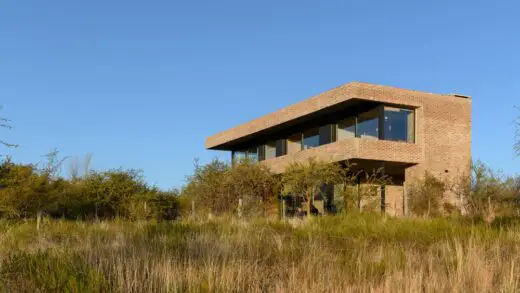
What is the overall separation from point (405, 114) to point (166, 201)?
15158 mm

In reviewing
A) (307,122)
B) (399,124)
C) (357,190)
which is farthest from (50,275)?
(307,122)

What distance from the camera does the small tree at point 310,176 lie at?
23.5 metres

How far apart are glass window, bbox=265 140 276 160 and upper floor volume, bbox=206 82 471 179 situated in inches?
204

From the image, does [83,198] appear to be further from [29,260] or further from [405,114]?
[29,260]

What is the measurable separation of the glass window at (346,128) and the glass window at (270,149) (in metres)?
8.41

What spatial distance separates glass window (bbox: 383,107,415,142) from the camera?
26.4 m

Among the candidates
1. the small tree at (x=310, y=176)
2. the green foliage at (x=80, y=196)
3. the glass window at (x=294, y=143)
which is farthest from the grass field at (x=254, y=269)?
the glass window at (x=294, y=143)

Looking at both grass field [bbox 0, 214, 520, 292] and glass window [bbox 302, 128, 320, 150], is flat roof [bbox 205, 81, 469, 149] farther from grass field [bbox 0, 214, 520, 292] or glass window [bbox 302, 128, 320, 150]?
grass field [bbox 0, 214, 520, 292]

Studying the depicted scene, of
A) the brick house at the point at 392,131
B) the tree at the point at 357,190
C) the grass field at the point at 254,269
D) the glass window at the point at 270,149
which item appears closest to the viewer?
the grass field at the point at 254,269

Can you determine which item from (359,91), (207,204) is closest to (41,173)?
(207,204)

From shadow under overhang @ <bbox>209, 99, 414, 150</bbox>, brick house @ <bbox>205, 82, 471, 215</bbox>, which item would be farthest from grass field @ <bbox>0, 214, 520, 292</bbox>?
shadow under overhang @ <bbox>209, 99, 414, 150</bbox>

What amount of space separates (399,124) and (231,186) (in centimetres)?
916

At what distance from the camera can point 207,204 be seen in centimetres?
2795

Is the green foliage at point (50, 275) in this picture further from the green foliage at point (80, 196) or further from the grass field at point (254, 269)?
the green foliage at point (80, 196)
